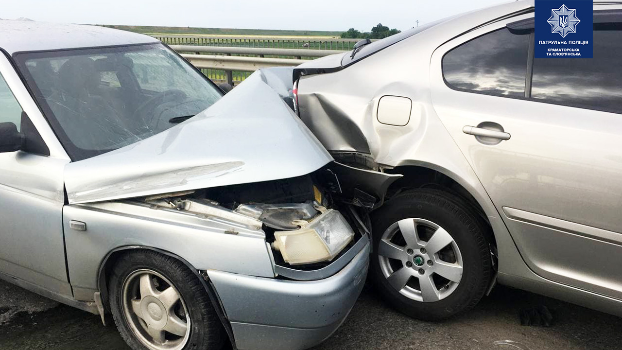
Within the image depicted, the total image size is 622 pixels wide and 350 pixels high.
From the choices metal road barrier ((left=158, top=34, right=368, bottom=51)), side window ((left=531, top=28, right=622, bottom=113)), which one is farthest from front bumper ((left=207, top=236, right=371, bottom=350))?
metal road barrier ((left=158, top=34, right=368, bottom=51))

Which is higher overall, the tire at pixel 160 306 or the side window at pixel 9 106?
the side window at pixel 9 106

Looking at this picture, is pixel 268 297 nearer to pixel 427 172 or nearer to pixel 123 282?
pixel 123 282

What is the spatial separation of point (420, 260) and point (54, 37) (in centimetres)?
258

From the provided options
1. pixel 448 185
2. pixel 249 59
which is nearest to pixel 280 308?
pixel 448 185

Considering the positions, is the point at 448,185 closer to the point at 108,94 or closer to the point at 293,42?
the point at 108,94

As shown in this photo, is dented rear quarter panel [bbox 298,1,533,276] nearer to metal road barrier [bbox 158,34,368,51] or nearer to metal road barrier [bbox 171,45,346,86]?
metal road barrier [bbox 171,45,346,86]

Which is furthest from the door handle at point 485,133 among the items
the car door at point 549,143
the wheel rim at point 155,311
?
the wheel rim at point 155,311

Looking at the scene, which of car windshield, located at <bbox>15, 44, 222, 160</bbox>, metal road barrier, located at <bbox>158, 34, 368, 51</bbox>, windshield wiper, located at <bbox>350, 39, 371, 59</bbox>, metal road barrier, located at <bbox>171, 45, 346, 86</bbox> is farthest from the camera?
metal road barrier, located at <bbox>158, 34, 368, 51</bbox>

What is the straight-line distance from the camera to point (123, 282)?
2732 mm

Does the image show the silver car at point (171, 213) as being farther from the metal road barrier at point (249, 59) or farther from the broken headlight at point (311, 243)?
the metal road barrier at point (249, 59)

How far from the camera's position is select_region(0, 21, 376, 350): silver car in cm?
248

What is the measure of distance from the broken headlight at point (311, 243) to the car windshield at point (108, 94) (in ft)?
3.76

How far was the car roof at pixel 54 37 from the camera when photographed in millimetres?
3237

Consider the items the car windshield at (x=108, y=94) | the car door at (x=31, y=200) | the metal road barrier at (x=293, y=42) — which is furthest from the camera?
the metal road barrier at (x=293, y=42)
